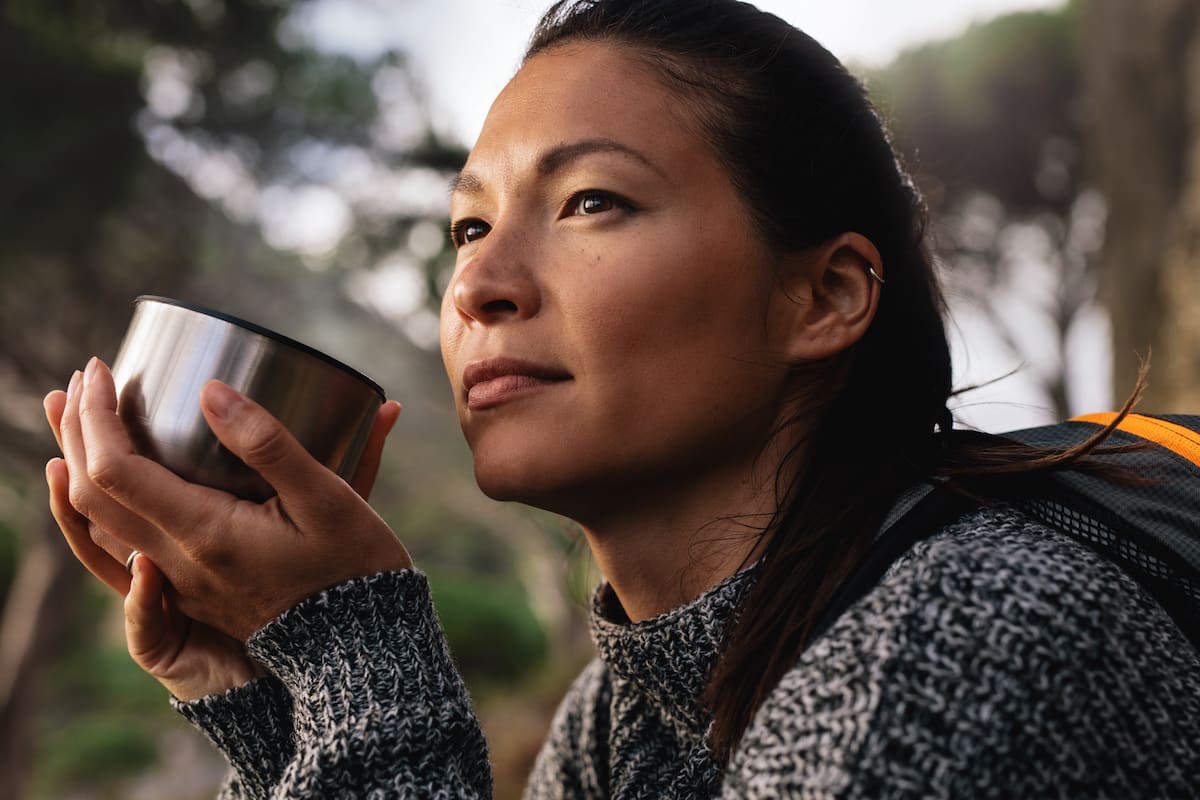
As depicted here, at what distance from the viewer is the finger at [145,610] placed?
1406 millimetres

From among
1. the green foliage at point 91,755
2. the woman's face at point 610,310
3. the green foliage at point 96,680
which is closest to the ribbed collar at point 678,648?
the woman's face at point 610,310

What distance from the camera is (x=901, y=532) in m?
1.22

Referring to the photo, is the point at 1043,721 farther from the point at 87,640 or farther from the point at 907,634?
the point at 87,640

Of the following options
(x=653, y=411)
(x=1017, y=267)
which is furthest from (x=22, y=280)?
(x=1017, y=267)

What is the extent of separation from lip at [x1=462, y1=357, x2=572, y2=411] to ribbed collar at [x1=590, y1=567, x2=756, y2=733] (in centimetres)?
42

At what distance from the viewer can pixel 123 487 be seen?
4.13ft

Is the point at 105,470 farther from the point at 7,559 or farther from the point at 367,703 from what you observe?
the point at 7,559

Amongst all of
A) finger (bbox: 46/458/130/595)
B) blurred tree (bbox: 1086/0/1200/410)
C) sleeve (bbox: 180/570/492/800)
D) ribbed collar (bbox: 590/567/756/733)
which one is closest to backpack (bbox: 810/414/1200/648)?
ribbed collar (bbox: 590/567/756/733)

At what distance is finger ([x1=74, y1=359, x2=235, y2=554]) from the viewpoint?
1.26 metres

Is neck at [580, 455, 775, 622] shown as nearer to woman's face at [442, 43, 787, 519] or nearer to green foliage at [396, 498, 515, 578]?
woman's face at [442, 43, 787, 519]

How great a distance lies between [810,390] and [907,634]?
706mm

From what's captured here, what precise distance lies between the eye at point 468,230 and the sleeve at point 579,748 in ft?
3.13

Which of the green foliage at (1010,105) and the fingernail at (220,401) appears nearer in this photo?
the fingernail at (220,401)

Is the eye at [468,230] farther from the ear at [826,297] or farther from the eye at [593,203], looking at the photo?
the ear at [826,297]
